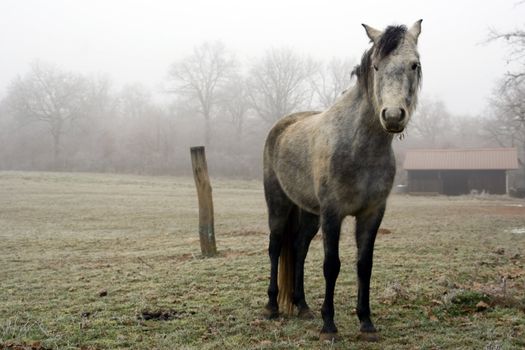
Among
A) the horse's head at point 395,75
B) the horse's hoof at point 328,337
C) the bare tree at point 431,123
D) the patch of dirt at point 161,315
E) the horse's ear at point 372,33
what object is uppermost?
the bare tree at point 431,123

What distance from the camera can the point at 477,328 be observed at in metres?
4.47

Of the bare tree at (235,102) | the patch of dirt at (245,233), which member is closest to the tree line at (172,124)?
the bare tree at (235,102)

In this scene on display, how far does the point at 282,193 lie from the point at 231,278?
218cm

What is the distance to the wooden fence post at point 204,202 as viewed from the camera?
984 cm

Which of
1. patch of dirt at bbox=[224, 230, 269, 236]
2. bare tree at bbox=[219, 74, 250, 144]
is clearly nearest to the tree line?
bare tree at bbox=[219, 74, 250, 144]

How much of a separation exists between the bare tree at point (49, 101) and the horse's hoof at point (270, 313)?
2288 inches

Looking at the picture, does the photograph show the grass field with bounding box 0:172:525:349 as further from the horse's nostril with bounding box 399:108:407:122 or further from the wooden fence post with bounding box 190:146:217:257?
the horse's nostril with bounding box 399:108:407:122

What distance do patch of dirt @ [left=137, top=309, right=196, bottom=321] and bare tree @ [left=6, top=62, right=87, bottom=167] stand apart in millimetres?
57682

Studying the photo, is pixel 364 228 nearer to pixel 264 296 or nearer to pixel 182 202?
pixel 264 296

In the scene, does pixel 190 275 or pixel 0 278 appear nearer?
pixel 190 275

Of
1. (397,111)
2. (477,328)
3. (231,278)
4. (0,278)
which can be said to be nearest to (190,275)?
(231,278)

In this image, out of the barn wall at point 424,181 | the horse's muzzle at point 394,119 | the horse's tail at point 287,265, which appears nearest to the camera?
the horse's muzzle at point 394,119

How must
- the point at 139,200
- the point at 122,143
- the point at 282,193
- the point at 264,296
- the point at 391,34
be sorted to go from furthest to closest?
the point at 122,143 → the point at 139,200 → the point at 264,296 → the point at 282,193 → the point at 391,34

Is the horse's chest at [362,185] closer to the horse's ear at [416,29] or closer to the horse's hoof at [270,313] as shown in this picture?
the horse's ear at [416,29]
